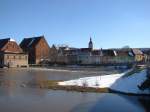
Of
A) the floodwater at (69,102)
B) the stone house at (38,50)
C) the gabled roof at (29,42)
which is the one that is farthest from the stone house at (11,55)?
the floodwater at (69,102)

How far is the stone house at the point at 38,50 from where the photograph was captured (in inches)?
4193

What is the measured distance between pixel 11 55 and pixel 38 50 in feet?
65.4

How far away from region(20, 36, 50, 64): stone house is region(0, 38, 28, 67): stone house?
47.9ft

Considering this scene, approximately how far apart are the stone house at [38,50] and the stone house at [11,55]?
14.6 meters

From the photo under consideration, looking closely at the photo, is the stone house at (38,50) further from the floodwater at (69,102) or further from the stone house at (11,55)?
the floodwater at (69,102)

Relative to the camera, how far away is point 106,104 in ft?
75.4

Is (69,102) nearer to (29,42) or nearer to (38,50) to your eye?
(38,50)

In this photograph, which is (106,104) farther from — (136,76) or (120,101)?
(136,76)

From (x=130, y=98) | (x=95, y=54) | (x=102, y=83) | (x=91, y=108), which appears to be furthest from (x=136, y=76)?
(x=95, y=54)

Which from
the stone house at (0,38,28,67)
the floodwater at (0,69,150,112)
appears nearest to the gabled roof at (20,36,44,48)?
the stone house at (0,38,28,67)

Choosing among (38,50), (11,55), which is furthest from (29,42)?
(11,55)

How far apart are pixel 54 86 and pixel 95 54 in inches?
3856

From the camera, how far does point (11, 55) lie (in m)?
88.1

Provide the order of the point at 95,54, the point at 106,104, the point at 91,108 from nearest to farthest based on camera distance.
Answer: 1. the point at 91,108
2. the point at 106,104
3. the point at 95,54
